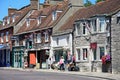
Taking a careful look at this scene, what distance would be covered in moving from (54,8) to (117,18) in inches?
842

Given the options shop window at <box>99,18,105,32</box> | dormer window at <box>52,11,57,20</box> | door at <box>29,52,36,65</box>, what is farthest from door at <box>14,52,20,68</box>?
shop window at <box>99,18,105,32</box>

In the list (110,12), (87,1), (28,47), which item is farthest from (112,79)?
(87,1)

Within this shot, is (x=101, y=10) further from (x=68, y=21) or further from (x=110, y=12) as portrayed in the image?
(x=68, y=21)

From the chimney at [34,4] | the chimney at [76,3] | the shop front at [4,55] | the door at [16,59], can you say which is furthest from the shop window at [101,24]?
the shop front at [4,55]

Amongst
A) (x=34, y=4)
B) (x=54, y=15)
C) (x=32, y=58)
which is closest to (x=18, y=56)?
(x=32, y=58)

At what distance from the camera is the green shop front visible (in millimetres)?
61719

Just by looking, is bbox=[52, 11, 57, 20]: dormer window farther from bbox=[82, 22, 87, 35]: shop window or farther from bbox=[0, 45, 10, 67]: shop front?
bbox=[0, 45, 10, 67]: shop front

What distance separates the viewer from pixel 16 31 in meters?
65.4

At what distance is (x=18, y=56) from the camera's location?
207 feet

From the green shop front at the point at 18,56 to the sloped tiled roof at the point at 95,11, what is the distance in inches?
498

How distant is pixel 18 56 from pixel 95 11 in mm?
22678

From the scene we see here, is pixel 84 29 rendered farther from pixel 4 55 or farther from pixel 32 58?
pixel 4 55

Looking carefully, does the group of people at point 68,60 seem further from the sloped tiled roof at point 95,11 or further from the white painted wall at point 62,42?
the sloped tiled roof at point 95,11

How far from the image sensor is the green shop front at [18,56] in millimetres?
61719
